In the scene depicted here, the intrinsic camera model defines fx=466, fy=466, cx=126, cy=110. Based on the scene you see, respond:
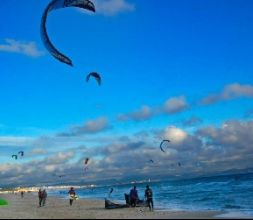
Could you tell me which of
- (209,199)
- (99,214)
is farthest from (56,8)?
(209,199)

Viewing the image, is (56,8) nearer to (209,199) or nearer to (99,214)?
(99,214)

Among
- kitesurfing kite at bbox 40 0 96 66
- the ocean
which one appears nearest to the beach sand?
the ocean

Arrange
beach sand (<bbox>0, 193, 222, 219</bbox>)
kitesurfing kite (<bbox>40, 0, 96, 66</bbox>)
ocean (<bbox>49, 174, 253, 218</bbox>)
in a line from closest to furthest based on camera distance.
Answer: kitesurfing kite (<bbox>40, 0, 96, 66</bbox>) → beach sand (<bbox>0, 193, 222, 219</bbox>) → ocean (<bbox>49, 174, 253, 218</bbox>)

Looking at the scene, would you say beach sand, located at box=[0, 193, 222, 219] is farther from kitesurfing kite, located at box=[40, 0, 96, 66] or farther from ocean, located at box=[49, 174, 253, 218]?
kitesurfing kite, located at box=[40, 0, 96, 66]

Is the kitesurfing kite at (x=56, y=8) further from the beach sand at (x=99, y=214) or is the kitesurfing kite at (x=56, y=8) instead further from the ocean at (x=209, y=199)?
the ocean at (x=209, y=199)

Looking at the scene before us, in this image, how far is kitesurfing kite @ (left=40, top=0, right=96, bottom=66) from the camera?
16.9 metres

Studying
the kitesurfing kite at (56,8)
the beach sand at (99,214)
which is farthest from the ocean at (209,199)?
the kitesurfing kite at (56,8)

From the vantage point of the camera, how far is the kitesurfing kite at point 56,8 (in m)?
16.9

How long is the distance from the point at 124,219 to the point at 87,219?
1660mm

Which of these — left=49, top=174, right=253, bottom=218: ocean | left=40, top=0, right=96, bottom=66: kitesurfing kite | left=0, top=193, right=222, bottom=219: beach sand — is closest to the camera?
left=40, top=0, right=96, bottom=66: kitesurfing kite

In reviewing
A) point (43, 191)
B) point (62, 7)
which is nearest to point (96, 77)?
point (62, 7)

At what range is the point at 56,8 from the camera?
60.5 feet

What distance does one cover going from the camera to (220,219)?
62.8 ft

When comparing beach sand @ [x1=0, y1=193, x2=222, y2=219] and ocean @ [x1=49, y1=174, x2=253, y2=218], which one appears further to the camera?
ocean @ [x1=49, y1=174, x2=253, y2=218]
